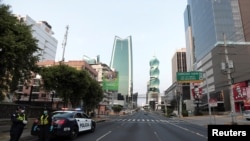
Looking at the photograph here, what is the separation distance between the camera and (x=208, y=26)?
4200 inches

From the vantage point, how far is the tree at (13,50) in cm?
1398

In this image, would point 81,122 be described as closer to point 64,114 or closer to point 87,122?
point 87,122

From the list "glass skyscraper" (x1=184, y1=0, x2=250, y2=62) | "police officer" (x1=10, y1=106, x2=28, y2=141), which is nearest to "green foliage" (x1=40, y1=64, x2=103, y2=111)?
"police officer" (x1=10, y1=106, x2=28, y2=141)

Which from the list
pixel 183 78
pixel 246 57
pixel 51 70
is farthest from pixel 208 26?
pixel 51 70

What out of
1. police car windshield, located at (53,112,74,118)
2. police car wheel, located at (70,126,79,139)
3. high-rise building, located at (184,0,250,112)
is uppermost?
high-rise building, located at (184,0,250,112)

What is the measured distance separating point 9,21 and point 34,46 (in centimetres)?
232

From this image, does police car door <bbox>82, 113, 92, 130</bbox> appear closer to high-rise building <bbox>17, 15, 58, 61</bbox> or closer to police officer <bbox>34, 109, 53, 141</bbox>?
police officer <bbox>34, 109, 53, 141</bbox>

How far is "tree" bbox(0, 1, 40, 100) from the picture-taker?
1398 centimetres

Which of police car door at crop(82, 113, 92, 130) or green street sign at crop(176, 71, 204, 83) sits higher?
green street sign at crop(176, 71, 204, 83)

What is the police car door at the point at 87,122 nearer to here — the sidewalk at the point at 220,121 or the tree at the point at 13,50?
the tree at the point at 13,50

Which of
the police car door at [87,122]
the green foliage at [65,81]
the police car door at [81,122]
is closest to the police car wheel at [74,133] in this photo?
the police car door at [81,122]

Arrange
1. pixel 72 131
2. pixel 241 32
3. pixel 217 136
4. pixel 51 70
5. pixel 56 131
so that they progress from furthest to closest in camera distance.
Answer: pixel 241 32 → pixel 51 70 → pixel 72 131 → pixel 56 131 → pixel 217 136

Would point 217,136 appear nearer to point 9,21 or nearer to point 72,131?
point 72,131

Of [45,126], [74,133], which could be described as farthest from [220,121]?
[45,126]
